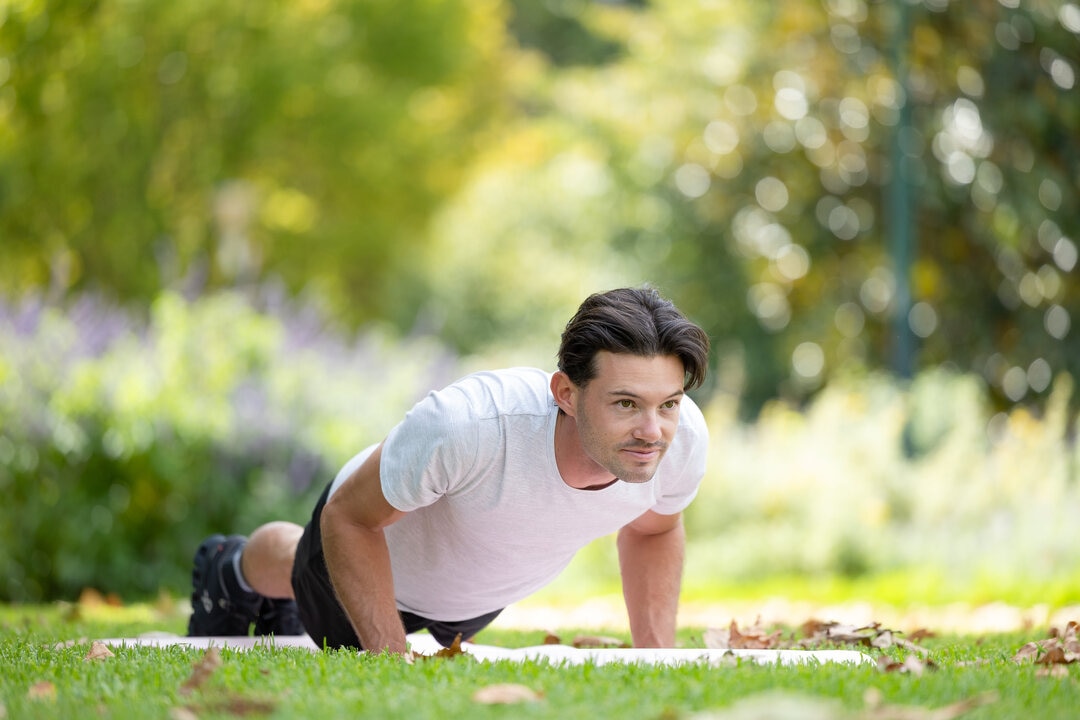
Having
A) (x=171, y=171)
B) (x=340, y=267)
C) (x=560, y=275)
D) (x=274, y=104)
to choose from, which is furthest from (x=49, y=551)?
(x=340, y=267)

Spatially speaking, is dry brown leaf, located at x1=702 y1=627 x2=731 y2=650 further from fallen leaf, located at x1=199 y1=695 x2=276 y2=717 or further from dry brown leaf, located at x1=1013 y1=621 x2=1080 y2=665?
fallen leaf, located at x1=199 y1=695 x2=276 y2=717

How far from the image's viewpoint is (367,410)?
926cm

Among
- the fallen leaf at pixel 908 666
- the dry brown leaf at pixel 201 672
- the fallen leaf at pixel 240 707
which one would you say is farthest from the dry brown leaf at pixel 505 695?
the fallen leaf at pixel 908 666

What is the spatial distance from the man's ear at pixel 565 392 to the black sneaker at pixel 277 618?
1800mm

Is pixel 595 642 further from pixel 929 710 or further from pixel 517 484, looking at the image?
pixel 929 710

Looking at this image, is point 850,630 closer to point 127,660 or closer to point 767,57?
point 127,660

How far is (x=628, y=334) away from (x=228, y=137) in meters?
14.8

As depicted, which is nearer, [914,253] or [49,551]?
[49,551]

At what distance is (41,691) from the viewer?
312 centimetres

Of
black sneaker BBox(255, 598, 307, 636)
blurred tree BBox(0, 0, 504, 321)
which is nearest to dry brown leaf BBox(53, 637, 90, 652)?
black sneaker BBox(255, 598, 307, 636)

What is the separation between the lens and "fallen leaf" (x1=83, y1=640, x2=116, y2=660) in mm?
3721

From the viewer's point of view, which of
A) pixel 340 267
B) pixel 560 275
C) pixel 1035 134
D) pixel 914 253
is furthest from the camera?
pixel 340 267

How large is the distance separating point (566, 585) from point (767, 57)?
1077cm

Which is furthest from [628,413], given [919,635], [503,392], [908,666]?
[919,635]
